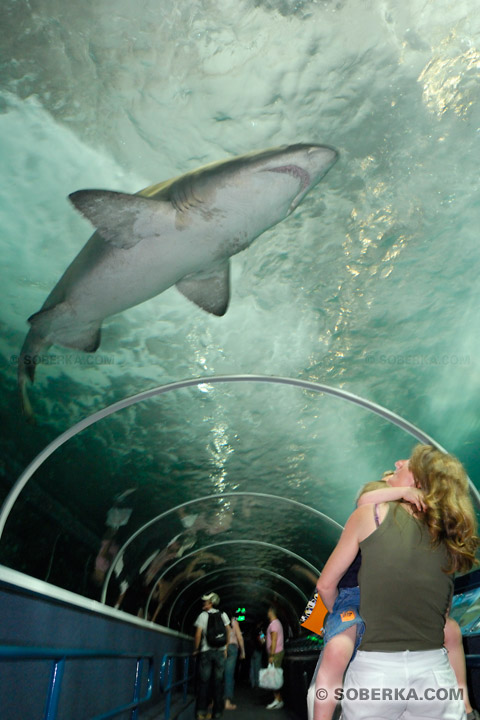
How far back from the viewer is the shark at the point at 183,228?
3.79 metres

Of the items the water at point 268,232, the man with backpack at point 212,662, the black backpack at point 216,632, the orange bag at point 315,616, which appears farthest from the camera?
the black backpack at point 216,632

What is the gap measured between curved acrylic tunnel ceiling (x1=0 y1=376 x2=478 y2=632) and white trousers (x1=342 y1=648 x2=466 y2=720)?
6.18m

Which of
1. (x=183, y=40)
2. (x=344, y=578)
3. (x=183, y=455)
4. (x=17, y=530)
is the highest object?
(x=183, y=40)

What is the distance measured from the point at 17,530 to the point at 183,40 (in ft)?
34.1

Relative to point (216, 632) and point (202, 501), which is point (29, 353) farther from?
point (202, 501)

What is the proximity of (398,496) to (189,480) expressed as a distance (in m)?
9.88

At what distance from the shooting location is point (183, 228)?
4297mm

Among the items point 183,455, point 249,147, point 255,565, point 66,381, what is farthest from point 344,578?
point 255,565

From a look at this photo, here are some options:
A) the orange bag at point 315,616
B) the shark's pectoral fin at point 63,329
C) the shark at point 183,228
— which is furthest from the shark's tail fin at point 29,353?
the orange bag at point 315,616

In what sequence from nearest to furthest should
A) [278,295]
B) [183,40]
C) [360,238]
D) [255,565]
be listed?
[183,40] → [360,238] → [278,295] → [255,565]

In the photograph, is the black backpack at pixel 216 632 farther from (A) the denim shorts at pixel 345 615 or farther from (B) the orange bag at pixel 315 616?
(A) the denim shorts at pixel 345 615

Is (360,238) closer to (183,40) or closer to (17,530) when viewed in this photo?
(183,40)

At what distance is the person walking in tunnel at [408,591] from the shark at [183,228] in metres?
2.68

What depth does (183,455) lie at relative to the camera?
34.8 feet
